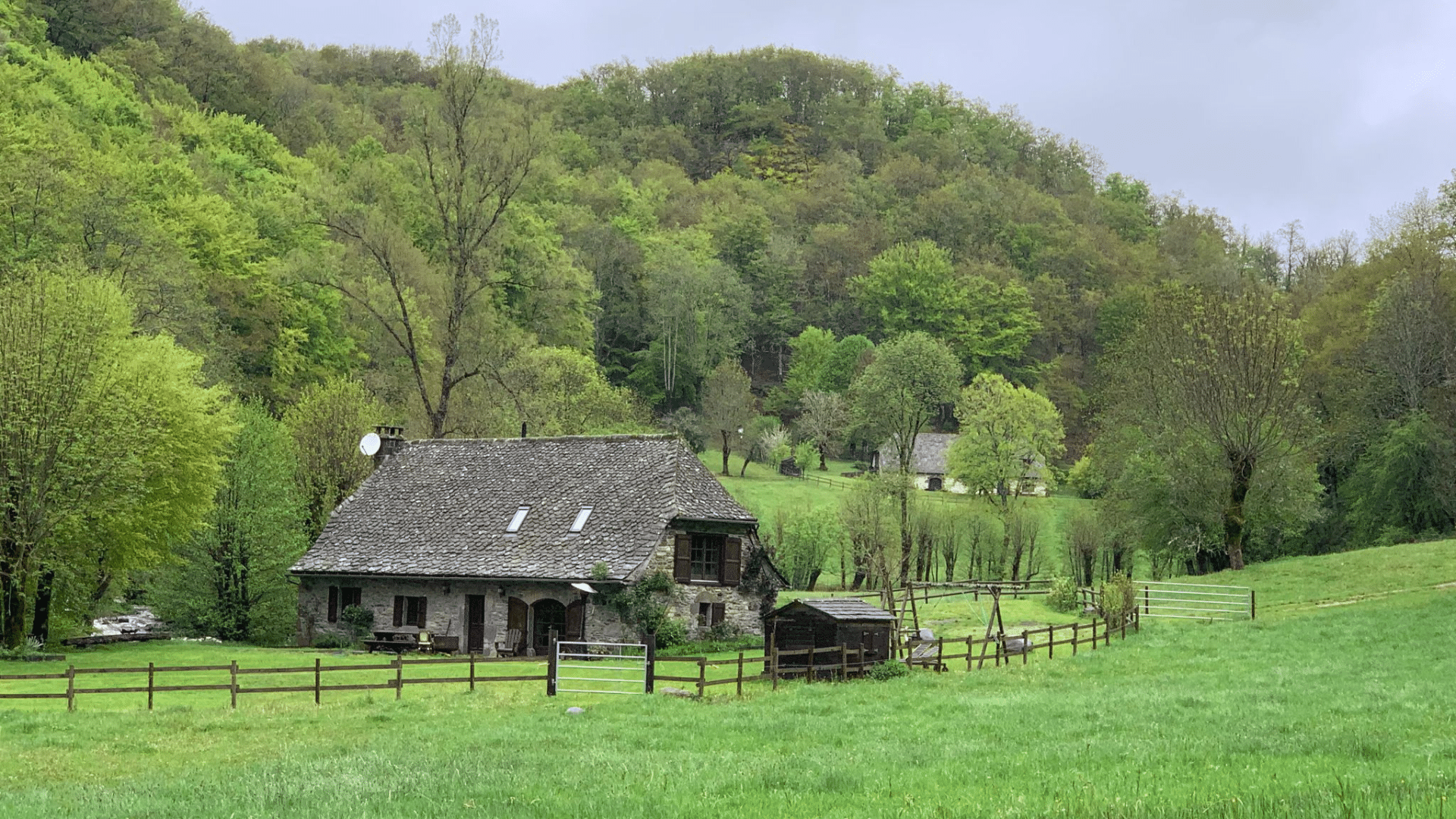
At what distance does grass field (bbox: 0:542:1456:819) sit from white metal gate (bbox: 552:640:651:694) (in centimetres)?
76

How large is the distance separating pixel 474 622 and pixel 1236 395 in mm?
29444

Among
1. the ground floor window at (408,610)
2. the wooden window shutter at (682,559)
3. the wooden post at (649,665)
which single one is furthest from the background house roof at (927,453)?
the wooden post at (649,665)

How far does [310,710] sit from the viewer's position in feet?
81.1

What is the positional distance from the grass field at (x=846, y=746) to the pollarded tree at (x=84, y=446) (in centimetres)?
1069

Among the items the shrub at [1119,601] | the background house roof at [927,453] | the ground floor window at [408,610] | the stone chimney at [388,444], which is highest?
the background house roof at [927,453]

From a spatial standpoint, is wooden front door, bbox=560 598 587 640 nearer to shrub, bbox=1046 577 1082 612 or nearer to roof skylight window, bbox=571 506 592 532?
roof skylight window, bbox=571 506 592 532

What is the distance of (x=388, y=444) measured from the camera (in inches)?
1917

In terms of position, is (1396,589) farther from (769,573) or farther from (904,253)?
(904,253)

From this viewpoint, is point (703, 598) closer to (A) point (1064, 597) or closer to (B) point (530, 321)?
(A) point (1064, 597)

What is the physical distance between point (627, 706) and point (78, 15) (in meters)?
91.8

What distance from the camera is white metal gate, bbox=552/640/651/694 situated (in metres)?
26.6

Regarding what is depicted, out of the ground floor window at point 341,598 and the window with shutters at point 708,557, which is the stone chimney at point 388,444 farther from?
the window with shutters at point 708,557

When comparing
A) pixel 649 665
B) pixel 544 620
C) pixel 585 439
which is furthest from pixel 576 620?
pixel 649 665

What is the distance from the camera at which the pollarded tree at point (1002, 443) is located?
7362 centimetres
